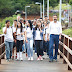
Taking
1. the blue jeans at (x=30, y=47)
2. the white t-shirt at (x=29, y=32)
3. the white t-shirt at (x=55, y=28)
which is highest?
the white t-shirt at (x=55, y=28)

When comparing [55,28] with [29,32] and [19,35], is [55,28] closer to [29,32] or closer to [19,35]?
[29,32]

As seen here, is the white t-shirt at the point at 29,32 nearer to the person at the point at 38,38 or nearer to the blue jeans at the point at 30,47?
the blue jeans at the point at 30,47

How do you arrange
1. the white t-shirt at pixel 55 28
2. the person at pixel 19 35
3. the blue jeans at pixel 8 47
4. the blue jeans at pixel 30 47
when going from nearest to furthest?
the white t-shirt at pixel 55 28 < the blue jeans at pixel 8 47 < the person at pixel 19 35 < the blue jeans at pixel 30 47

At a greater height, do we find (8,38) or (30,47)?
(8,38)

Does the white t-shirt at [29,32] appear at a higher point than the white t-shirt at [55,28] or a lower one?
lower

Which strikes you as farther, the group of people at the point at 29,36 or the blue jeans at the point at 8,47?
the blue jeans at the point at 8,47

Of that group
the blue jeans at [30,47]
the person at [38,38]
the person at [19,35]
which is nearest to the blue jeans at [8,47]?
the person at [19,35]

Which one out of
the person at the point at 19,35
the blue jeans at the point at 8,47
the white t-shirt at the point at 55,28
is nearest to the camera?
the white t-shirt at the point at 55,28

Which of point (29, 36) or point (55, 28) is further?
point (29, 36)

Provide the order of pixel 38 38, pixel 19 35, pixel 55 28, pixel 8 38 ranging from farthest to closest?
pixel 38 38
pixel 19 35
pixel 8 38
pixel 55 28

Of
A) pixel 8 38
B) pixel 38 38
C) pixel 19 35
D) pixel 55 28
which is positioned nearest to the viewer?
pixel 55 28

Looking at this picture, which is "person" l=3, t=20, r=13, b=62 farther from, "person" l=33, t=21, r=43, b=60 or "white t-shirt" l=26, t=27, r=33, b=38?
"person" l=33, t=21, r=43, b=60

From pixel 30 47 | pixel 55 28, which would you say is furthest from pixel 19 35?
pixel 55 28

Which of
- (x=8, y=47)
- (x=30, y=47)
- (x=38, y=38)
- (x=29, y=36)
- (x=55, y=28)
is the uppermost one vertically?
(x=55, y=28)
